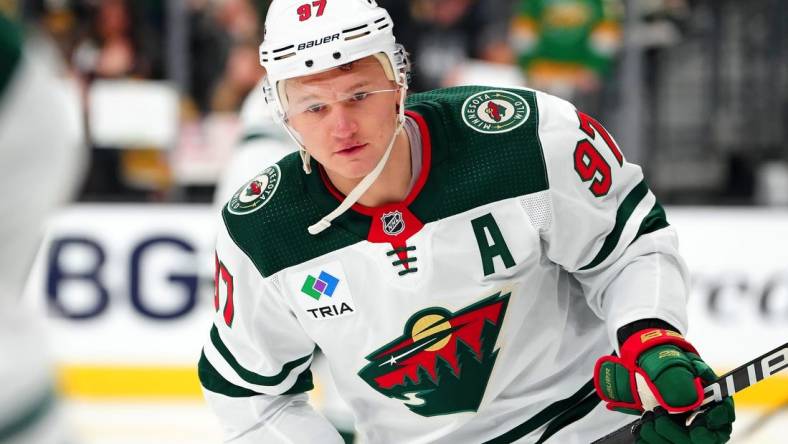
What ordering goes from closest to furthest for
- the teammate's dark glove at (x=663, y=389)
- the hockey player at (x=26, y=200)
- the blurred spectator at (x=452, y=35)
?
1. the hockey player at (x=26, y=200)
2. the teammate's dark glove at (x=663, y=389)
3. the blurred spectator at (x=452, y=35)

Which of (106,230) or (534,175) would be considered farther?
(106,230)

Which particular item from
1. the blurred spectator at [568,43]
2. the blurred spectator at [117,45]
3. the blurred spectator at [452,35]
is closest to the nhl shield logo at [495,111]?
the blurred spectator at [452,35]

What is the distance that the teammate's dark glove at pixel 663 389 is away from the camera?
1640 millimetres

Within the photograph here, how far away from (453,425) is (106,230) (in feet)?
9.54

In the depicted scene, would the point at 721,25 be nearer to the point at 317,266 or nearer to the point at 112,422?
the point at 112,422

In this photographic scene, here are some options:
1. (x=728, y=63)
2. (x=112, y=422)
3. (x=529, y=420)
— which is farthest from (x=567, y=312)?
(x=728, y=63)

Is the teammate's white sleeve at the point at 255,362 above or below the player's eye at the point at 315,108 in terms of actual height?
below

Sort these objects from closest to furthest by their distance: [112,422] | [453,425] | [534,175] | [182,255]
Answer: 1. [534,175]
2. [453,425]
3. [112,422]
4. [182,255]

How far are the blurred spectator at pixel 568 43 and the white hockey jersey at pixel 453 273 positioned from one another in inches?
114

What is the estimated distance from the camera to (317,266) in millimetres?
1804

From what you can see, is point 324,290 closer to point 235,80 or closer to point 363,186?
point 363,186

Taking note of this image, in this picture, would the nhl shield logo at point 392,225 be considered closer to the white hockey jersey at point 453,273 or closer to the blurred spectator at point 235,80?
the white hockey jersey at point 453,273

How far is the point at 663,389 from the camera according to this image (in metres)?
1.64

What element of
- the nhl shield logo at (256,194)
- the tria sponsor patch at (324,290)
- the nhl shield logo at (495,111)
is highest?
the nhl shield logo at (495,111)
